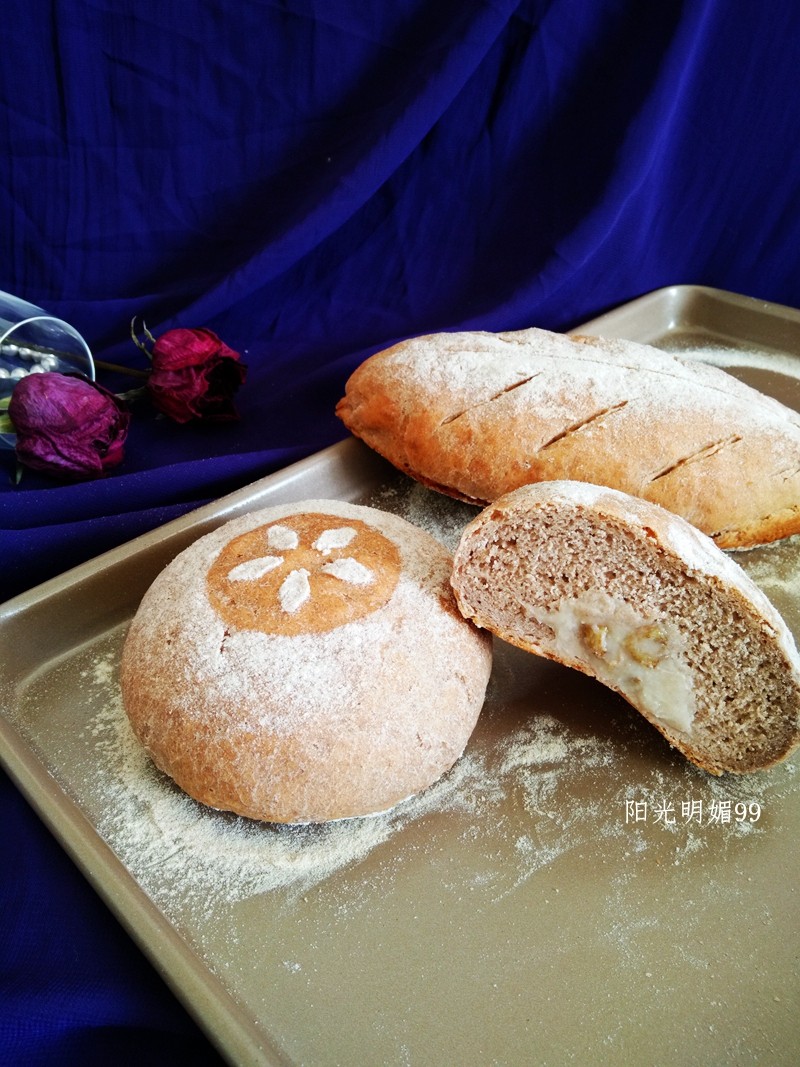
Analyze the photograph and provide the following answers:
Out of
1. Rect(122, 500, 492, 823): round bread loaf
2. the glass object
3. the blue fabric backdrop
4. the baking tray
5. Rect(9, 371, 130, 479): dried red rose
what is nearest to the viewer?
the baking tray

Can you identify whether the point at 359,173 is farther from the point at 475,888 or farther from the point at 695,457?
the point at 475,888

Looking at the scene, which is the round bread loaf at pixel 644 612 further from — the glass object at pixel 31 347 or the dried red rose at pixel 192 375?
the glass object at pixel 31 347

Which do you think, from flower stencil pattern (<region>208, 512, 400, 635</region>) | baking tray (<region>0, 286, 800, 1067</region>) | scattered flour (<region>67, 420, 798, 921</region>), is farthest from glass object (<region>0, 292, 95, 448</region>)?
scattered flour (<region>67, 420, 798, 921</region>)

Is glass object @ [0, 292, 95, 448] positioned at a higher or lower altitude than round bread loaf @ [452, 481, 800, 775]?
lower

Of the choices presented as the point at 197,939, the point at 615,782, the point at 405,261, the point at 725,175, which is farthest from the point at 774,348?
the point at 197,939

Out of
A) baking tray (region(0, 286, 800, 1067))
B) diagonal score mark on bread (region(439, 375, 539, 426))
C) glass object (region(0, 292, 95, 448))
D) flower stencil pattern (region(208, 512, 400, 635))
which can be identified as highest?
diagonal score mark on bread (region(439, 375, 539, 426))

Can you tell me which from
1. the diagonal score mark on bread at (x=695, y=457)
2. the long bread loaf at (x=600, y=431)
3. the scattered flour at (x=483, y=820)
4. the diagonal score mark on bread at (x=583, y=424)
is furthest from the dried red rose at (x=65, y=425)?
the diagonal score mark on bread at (x=695, y=457)

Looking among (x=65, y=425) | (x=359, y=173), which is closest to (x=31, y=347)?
(x=65, y=425)

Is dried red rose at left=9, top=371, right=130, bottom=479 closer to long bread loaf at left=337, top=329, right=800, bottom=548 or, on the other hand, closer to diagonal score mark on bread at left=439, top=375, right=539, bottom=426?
long bread loaf at left=337, top=329, right=800, bottom=548
